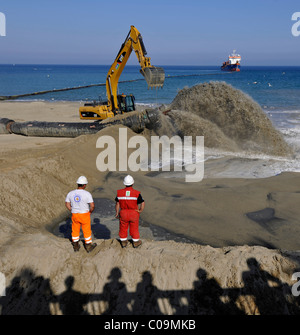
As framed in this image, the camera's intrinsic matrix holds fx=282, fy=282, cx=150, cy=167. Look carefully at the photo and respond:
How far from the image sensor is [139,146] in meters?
13.7

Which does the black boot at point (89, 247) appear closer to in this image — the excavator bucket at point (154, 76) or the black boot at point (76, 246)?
the black boot at point (76, 246)

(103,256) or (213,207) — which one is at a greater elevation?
(103,256)

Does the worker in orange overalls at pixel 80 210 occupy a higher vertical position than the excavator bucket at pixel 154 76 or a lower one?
lower

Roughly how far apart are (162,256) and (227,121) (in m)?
13.2

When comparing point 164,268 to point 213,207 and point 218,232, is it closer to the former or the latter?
point 218,232

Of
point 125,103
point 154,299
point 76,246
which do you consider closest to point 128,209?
point 76,246

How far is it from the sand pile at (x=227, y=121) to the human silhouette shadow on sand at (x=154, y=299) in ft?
37.1

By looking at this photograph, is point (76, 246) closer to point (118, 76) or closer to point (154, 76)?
point (154, 76)

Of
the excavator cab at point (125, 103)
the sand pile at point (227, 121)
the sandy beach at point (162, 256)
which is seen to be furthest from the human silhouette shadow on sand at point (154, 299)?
Result: the excavator cab at point (125, 103)

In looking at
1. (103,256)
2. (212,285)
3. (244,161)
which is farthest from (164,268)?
(244,161)

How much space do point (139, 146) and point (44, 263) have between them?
31.8ft

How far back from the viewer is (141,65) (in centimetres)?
1431

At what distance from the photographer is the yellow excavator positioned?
13.7 m

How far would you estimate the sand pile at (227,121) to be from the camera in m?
15.2
